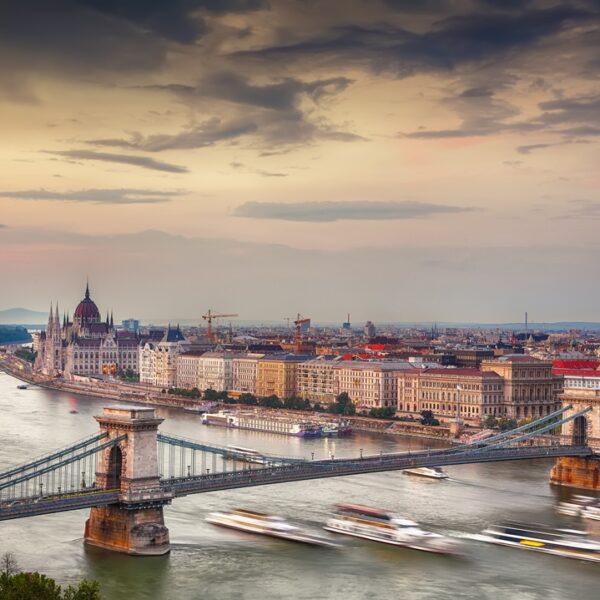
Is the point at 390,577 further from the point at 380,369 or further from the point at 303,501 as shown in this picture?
the point at 380,369

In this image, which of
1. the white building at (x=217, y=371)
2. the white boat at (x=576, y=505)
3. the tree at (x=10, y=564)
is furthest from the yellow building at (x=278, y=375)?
the tree at (x=10, y=564)

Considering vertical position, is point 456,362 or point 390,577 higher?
point 456,362

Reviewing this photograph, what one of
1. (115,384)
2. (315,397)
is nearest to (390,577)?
(315,397)

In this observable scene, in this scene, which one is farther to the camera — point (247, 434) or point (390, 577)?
point (247, 434)

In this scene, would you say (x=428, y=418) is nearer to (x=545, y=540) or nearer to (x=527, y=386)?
(x=527, y=386)

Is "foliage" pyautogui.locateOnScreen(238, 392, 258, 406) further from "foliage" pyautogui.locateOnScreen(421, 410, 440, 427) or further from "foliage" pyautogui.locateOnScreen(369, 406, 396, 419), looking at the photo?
"foliage" pyautogui.locateOnScreen(421, 410, 440, 427)

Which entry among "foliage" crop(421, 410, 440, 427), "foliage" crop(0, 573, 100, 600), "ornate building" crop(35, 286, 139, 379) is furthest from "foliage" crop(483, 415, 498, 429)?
"ornate building" crop(35, 286, 139, 379)

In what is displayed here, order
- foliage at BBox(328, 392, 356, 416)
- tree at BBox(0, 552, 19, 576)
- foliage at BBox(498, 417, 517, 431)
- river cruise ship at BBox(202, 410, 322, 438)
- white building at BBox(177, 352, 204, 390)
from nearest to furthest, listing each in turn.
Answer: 1. tree at BBox(0, 552, 19, 576)
2. foliage at BBox(498, 417, 517, 431)
3. river cruise ship at BBox(202, 410, 322, 438)
4. foliage at BBox(328, 392, 356, 416)
5. white building at BBox(177, 352, 204, 390)
